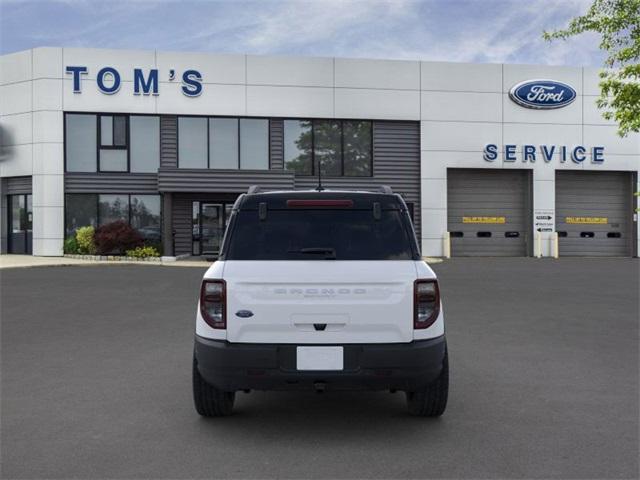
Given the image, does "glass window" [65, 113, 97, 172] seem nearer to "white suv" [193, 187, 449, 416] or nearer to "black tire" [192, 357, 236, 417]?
"black tire" [192, 357, 236, 417]

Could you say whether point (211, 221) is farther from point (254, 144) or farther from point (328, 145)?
point (328, 145)

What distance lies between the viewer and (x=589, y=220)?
2842 centimetres

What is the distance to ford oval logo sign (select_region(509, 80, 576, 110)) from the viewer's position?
89.6ft

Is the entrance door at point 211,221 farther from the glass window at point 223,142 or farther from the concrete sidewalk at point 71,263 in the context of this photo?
the concrete sidewalk at point 71,263

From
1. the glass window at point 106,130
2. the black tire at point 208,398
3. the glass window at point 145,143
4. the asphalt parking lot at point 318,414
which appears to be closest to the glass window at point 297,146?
the glass window at point 145,143

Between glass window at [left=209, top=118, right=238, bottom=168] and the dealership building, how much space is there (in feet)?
0.16

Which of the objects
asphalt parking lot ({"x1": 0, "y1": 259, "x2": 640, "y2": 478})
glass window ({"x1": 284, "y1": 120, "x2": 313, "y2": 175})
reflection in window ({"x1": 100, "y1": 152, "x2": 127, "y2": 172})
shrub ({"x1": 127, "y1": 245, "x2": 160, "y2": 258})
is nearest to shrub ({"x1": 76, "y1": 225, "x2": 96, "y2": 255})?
shrub ({"x1": 127, "y1": 245, "x2": 160, "y2": 258})

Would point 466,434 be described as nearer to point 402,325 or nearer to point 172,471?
point 402,325

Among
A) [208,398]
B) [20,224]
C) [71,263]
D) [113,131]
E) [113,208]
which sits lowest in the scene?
[208,398]

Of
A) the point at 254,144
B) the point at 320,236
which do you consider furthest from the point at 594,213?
the point at 320,236

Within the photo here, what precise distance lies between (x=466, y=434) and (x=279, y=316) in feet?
5.27

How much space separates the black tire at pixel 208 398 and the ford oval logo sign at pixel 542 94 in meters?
25.6

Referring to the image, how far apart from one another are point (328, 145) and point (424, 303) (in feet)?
74.5

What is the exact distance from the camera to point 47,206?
24.8 metres
